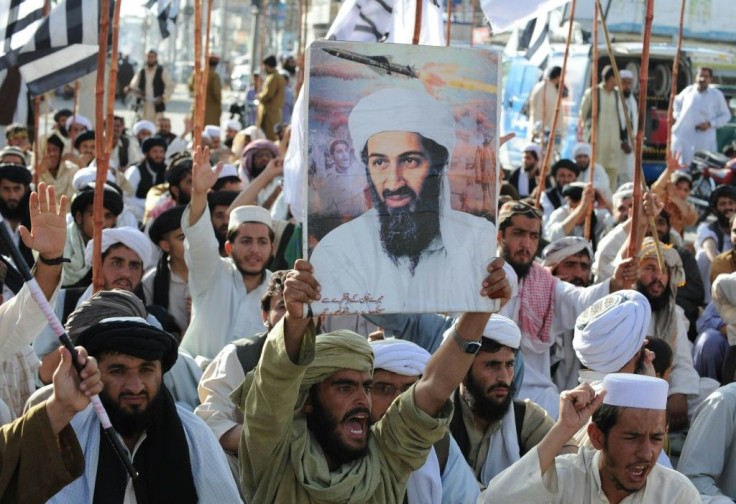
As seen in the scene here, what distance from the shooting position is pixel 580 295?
6012 millimetres

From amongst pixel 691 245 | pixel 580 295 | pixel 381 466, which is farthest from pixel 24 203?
pixel 691 245

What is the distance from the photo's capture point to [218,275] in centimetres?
596

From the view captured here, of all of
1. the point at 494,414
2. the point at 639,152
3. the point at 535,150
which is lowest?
the point at 494,414

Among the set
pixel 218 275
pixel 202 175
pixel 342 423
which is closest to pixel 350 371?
pixel 342 423

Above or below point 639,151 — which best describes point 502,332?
below

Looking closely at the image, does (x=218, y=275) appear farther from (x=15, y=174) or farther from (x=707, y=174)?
(x=707, y=174)

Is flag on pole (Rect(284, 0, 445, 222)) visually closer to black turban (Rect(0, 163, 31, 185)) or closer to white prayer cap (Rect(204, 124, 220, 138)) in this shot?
black turban (Rect(0, 163, 31, 185))

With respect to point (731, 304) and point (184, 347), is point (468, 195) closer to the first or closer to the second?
point (184, 347)

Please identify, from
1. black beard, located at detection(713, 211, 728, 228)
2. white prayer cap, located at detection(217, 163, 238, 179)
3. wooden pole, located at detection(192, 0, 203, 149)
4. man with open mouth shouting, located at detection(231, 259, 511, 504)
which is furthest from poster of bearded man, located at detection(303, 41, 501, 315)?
black beard, located at detection(713, 211, 728, 228)

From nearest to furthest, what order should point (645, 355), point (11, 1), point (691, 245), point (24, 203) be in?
point (645, 355), point (11, 1), point (24, 203), point (691, 245)

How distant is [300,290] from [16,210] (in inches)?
174

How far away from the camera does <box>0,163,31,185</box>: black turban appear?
287 inches

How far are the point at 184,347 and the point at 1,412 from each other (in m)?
1.95

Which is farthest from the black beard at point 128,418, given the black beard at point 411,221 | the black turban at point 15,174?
the black turban at point 15,174
